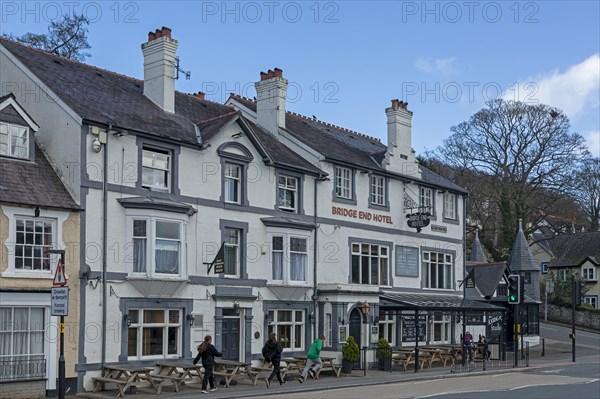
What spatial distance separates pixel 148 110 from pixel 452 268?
18.8 metres

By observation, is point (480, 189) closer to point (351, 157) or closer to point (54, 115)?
point (351, 157)

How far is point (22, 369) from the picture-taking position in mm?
23422

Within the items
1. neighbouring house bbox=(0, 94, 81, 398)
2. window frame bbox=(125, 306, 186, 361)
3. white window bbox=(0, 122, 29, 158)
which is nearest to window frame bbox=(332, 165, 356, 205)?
window frame bbox=(125, 306, 186, 361)

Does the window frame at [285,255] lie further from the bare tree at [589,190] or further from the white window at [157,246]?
the bare tree at [589,190]

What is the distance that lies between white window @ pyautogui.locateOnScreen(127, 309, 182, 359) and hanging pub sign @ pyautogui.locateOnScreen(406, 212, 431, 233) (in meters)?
13.7

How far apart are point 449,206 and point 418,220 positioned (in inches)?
172

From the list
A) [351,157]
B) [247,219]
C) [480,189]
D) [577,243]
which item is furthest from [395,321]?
[577,243]

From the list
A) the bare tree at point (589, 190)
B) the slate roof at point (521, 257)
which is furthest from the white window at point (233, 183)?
the bare tree at point (589, 190)

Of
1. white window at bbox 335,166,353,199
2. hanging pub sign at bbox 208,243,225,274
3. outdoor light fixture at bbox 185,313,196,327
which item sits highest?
white window at bbox 335,166,353,199

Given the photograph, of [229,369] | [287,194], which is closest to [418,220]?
[287,194]

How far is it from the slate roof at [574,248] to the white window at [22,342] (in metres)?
61.5

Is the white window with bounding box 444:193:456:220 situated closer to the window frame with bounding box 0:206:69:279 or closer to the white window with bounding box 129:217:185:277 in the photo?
the white window with bounding box 129:217:185:277

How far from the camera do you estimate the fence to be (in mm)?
23047

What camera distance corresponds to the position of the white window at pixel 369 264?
117ft
